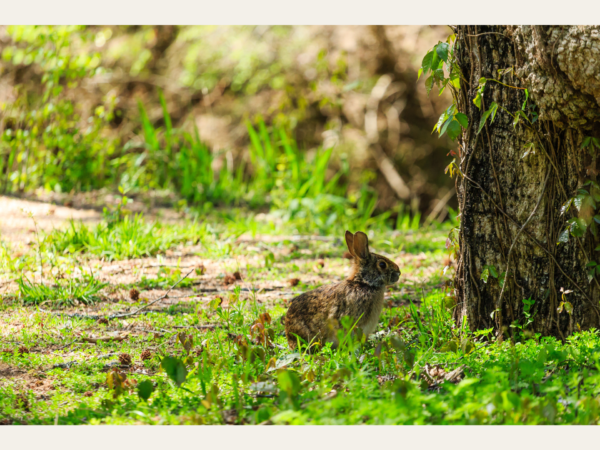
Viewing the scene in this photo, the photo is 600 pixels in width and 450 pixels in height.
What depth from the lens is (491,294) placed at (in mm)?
3633

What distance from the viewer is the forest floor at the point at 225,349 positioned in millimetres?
2660

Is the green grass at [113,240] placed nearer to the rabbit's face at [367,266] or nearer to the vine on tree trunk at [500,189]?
the rabbit's face at [367,266]

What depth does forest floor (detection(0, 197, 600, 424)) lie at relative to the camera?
266 cm

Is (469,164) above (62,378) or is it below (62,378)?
above

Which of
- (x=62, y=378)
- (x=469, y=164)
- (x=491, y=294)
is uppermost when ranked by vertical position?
(x=469, y=164)

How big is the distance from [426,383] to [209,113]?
9.62 m

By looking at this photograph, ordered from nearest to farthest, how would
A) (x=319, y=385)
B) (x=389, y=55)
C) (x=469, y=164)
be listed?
(x=319, y=385) < (x=469, y=164) < (x=389, y=55)

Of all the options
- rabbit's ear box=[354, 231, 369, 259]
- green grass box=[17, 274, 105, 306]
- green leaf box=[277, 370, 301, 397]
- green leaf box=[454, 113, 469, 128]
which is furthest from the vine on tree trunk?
green grass box=[17, 274, 105, 306]

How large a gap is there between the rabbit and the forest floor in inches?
5.9

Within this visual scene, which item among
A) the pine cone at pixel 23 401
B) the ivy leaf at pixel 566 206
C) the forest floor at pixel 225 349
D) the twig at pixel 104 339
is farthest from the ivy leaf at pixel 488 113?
the pine cone at pixel 23 401

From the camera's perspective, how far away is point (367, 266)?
3844mm

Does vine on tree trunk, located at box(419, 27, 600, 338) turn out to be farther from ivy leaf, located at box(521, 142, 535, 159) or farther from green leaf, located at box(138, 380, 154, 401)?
green leaf, located at box(138, 380, 154, 401)

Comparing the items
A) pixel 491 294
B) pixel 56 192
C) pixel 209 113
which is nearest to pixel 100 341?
pixel 491 294

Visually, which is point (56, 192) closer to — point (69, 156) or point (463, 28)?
point (69, 156)
